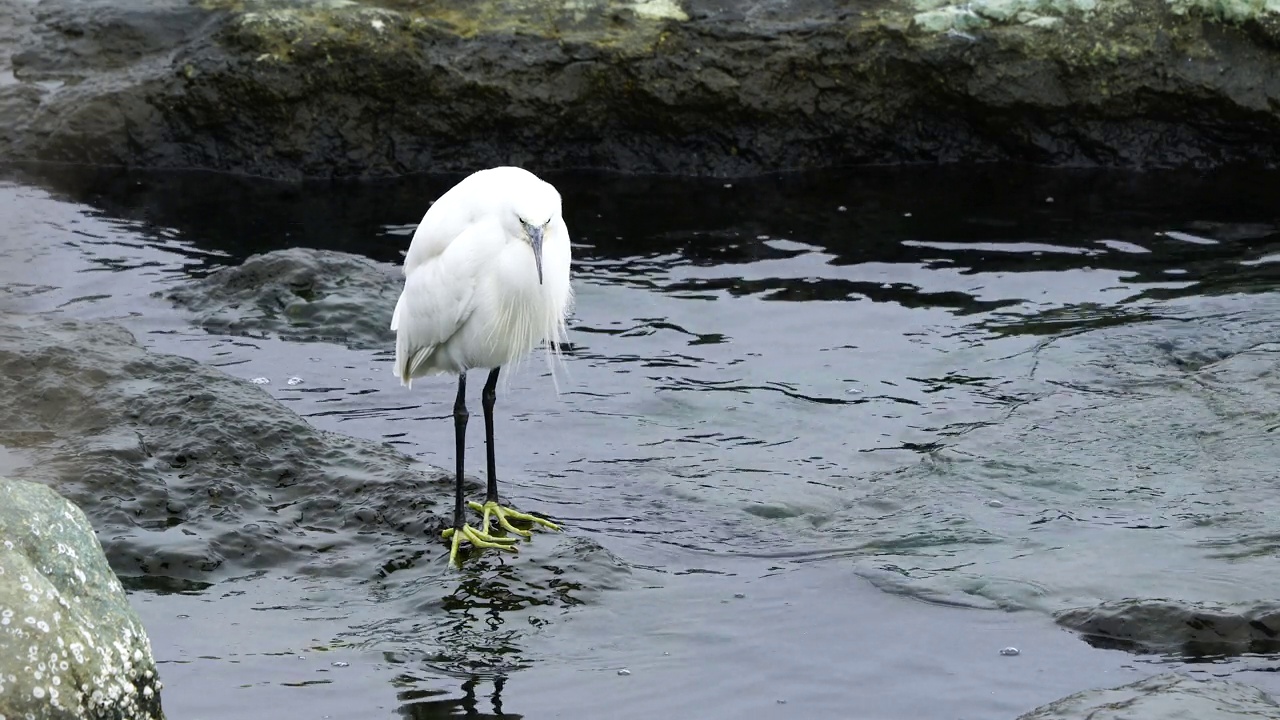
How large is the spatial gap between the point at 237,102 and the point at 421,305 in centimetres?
512

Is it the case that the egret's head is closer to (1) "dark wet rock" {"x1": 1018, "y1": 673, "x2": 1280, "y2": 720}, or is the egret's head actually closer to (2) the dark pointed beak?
(2) the dark pointed beak

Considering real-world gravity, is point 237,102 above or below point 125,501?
above

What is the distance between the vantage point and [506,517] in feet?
19.2

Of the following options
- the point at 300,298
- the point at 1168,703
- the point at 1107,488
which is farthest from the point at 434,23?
the point at 1168,703

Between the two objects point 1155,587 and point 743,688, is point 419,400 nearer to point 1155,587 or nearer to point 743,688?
point 743,688

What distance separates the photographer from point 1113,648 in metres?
4.77

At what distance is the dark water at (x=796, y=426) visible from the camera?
475 cm

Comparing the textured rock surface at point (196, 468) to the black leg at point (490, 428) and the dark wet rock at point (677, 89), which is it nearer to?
the black leg at point (490, 428)

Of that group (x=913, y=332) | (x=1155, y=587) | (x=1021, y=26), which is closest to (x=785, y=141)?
(x=1021, y=26)

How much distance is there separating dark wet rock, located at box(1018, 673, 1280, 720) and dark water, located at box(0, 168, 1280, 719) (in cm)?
25

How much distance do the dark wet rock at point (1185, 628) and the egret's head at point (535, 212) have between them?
2.30 m

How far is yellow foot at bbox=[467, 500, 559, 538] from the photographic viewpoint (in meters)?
5.75

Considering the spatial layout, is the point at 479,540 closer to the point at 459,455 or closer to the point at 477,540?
the point at 477,540

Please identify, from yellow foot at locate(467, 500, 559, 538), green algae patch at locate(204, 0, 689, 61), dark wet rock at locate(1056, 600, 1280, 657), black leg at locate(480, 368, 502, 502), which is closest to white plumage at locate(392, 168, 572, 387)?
black leg at locate(480, 368, 502, 502)
